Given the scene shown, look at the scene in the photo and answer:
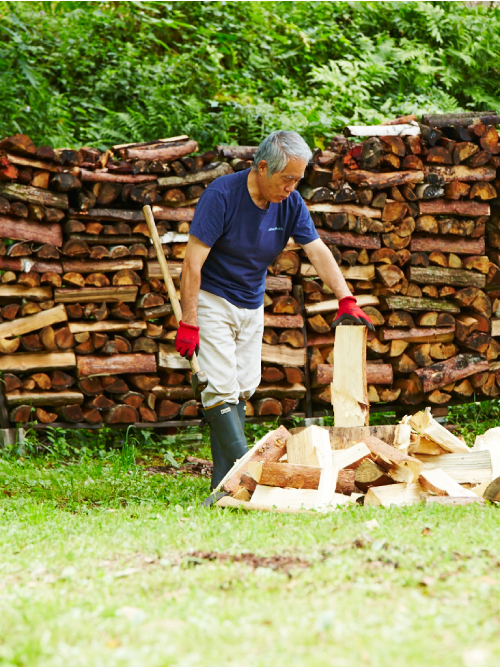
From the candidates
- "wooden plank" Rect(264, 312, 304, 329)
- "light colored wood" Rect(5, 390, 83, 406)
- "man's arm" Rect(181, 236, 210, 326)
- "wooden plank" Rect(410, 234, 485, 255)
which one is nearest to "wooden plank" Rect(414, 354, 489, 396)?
"wooden plank" Rect(410, 234, 485, 255)

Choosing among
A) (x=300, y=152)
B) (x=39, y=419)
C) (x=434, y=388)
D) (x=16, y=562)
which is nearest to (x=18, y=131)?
(x=39, y=419)

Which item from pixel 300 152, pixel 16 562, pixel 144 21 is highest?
pixel 144 21

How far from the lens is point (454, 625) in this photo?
1679 mm

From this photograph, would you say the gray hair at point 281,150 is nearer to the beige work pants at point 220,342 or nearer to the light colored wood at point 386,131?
the beige work pants at point 220,342

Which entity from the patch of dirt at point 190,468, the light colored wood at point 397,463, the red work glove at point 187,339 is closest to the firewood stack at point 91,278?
the patch of dirt at point 190,468

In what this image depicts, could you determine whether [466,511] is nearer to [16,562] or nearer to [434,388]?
[16,562]

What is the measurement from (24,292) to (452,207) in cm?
371

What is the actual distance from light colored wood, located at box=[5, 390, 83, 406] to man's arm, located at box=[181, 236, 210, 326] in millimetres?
1889

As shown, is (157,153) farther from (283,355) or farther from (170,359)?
(283,355)

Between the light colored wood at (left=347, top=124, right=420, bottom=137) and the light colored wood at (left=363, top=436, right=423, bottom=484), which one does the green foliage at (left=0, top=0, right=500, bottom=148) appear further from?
the light colored wood at (left=363, top=436, right=423, bottom=484)

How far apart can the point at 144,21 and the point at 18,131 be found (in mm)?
2502

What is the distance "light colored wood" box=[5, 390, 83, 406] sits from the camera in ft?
17.1

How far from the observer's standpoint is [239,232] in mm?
3953

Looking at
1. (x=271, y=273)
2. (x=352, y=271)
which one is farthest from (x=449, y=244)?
(x=271, y=273)
